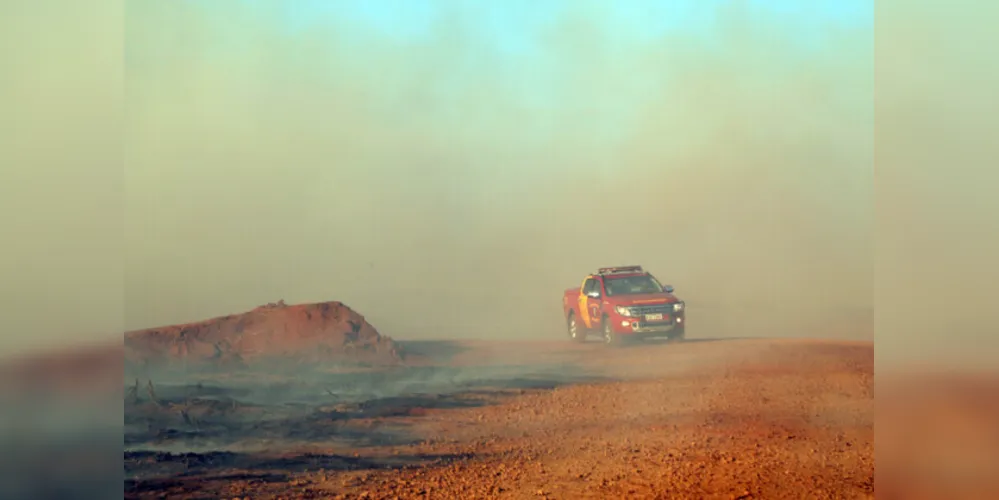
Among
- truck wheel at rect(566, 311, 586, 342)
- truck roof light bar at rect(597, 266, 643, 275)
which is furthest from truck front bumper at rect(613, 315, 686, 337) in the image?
truck wheel at rect(566, 311, 586, 342)

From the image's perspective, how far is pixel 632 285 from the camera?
560 inches

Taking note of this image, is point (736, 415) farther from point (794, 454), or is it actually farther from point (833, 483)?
point (833, 483)

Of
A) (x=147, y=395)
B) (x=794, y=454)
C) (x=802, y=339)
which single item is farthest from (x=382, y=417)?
(x=802, y=339)

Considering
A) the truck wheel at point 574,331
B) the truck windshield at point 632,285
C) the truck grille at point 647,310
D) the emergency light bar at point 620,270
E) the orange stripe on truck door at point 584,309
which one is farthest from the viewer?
the truck wheel at point 574,331

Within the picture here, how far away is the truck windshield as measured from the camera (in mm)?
14094

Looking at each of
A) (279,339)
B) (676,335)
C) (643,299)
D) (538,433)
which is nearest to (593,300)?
(643,299)

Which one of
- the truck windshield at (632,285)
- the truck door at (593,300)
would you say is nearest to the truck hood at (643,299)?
the truck windshield at (632,285)

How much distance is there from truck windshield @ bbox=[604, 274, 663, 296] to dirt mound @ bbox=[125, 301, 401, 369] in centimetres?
391

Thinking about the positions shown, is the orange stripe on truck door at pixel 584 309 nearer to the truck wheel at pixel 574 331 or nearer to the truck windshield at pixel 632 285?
the truck wheel at pixel 574 331

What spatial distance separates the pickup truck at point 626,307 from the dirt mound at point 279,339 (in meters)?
3.52

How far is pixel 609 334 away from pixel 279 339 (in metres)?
5.62

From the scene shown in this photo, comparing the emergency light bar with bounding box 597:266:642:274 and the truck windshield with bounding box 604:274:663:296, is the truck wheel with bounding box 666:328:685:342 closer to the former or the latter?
the truck windshield with bounding box 604:274:663:296

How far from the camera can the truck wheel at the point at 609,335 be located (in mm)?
13953

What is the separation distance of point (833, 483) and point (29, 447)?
7516 millimetres
